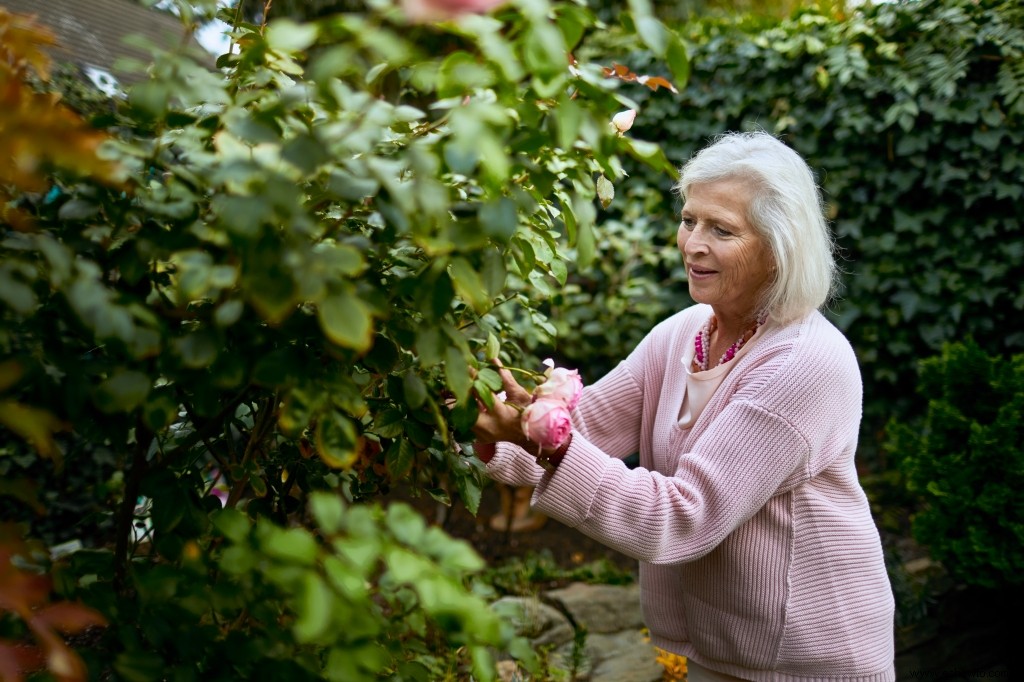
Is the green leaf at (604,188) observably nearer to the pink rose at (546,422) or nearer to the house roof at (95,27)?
the pink rose at (546,422)

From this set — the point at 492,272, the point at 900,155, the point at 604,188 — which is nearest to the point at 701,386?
the point at 604,188

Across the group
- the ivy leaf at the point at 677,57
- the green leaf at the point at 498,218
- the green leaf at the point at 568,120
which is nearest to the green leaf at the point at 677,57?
the ivy leaf at the point at 677,57

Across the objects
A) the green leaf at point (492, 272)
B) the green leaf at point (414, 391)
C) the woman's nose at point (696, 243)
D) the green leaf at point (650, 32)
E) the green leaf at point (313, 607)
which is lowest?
the green leaf at point (313, 607)

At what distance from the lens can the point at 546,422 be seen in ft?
4.68

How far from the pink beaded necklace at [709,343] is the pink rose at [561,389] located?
604 millimetres

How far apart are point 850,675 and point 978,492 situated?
4.87 feet

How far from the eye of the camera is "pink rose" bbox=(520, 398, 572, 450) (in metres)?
1.43

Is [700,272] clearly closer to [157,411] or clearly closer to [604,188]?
[604,188]

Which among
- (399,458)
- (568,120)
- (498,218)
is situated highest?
(568,120)

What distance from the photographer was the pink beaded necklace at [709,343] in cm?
195

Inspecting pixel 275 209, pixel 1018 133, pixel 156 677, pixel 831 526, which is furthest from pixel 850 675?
pixel 1018 133

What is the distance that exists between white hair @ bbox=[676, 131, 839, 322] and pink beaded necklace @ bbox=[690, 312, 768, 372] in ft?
0.24

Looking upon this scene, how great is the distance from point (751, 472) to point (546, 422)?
18.0 inches

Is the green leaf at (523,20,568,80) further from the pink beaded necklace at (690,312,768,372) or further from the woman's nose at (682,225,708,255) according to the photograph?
the pink beaded necklace at (690,312,768,372)
